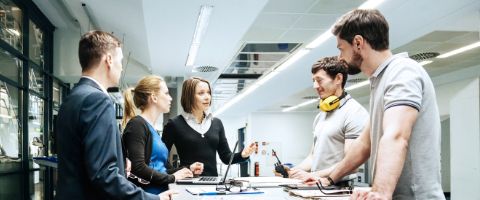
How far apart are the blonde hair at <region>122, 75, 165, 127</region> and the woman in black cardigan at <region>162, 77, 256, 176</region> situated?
22 centimetres

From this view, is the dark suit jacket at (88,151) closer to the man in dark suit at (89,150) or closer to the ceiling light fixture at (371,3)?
the man in dark suit at (89,150)

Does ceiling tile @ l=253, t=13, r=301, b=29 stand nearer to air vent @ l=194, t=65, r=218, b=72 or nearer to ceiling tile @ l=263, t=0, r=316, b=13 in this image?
ceiling tile @ l=263, t=0, r=316, b=13

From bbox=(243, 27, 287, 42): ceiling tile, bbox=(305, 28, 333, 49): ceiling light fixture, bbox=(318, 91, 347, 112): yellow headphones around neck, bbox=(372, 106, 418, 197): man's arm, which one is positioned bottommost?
bbox=(372, 106, 418, 197): man's arm

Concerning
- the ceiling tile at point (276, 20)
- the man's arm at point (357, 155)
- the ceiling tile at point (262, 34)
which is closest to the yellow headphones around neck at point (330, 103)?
the man's arm at point (357, 155)

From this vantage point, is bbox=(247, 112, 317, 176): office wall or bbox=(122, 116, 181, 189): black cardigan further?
bbox=(247, 112, 317, 176): office wall

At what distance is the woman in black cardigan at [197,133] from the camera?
2578mm

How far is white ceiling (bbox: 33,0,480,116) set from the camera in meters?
5.14

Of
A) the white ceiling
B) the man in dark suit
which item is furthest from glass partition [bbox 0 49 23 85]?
the man in dark suit

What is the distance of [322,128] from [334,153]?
0.53 feet

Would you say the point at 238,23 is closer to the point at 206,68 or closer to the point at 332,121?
the point at 206,68

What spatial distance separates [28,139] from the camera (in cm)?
591

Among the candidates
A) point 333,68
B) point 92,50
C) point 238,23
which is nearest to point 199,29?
point 238,23

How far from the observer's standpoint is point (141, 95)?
8.36 feet

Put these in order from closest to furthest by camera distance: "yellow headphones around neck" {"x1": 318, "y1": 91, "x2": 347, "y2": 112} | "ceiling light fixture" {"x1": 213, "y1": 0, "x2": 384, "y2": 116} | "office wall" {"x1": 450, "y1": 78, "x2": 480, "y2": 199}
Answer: "yellow headphones around neck" {"x1": 318, "y1": 91, "x2": 347, "y2": 112}, "office wall" {"x1": 450, "y1": 78, "x2": 480, "y2": 199}, "ceiling light fixture" {"x1": 213, "y1": 0, "x2": 384, "y2": 116}
